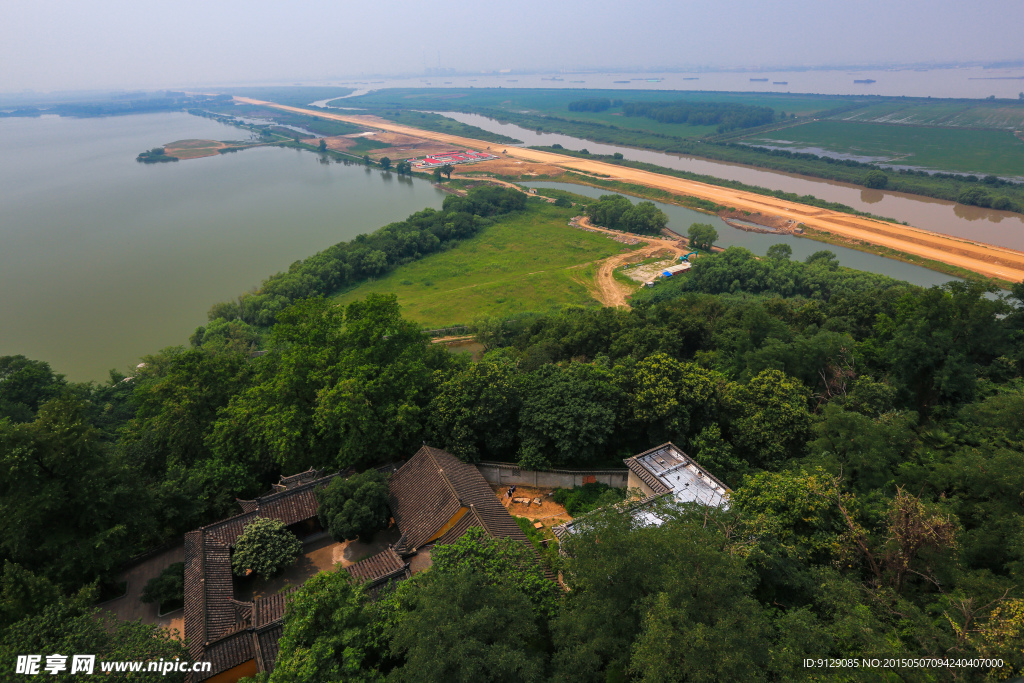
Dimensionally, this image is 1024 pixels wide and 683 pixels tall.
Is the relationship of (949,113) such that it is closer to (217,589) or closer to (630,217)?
(630,217)

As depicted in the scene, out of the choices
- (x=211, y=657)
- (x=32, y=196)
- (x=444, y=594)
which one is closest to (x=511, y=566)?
(x=444, y=594)

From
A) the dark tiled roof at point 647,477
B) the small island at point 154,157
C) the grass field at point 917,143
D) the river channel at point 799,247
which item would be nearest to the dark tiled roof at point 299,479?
the dark tiled roof at point 647,477

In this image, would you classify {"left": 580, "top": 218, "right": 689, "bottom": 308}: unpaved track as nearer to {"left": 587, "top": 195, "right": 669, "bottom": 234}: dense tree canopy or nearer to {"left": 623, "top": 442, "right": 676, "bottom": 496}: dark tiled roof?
{"left": 587, "top": 195, "right": 669, "bottom": 234}: dense tree canopy

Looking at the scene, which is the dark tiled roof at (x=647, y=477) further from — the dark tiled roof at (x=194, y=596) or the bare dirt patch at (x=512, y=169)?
the bare dirt patch at (x=512, y=169)

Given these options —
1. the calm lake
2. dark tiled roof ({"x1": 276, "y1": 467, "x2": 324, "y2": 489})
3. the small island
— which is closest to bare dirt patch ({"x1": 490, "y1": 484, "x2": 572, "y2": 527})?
dark tiled roof ({"x1": 276, "y1": 467, "x2": 324, "y2": 489})

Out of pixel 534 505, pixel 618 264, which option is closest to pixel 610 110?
pixel 618 264
